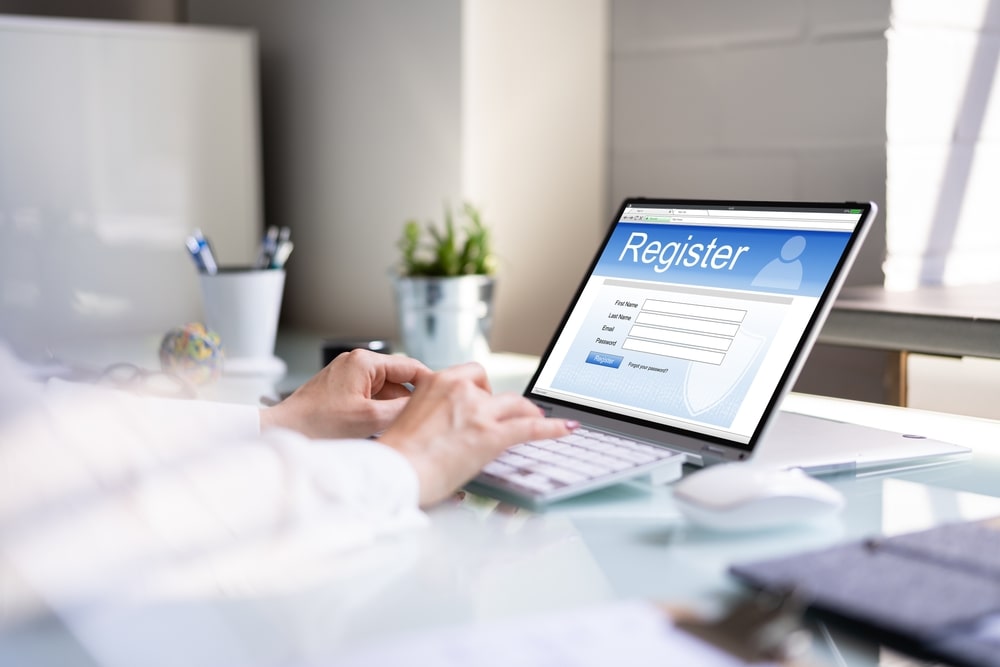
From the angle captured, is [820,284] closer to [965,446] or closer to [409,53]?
[965,446]

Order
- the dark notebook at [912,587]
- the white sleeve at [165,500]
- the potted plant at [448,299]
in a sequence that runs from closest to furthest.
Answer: the dark notebook at [912,587]
the white sleeve at [165,500]
the potted plant at [448,299]

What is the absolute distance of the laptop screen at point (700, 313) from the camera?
2.85 feet

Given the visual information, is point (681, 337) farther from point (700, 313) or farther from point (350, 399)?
point (350, 399)

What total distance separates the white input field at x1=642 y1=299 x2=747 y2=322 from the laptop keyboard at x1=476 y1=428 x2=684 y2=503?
0.12m

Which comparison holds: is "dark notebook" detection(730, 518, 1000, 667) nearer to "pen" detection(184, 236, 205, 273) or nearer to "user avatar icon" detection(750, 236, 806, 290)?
"user avatar icon" detection(750, 236, 806, 290)

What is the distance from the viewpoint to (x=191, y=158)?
1837mm

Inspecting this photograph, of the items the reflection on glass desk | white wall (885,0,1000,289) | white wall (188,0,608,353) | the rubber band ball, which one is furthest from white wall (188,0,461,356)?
the reflection on glass desk

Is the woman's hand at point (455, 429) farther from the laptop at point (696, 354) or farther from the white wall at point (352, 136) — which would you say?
the white wall at point (352, 136)

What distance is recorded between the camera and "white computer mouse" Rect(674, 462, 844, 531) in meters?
0.71

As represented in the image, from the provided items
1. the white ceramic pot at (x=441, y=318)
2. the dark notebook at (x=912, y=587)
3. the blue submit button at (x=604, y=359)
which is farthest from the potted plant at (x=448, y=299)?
the dark notebook at (x=912, y=587)

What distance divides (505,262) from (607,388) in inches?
34.3

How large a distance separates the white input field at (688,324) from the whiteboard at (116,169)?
1.02 meters

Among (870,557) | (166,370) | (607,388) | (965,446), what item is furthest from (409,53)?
(870,557)

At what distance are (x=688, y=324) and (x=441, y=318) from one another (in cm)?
63
